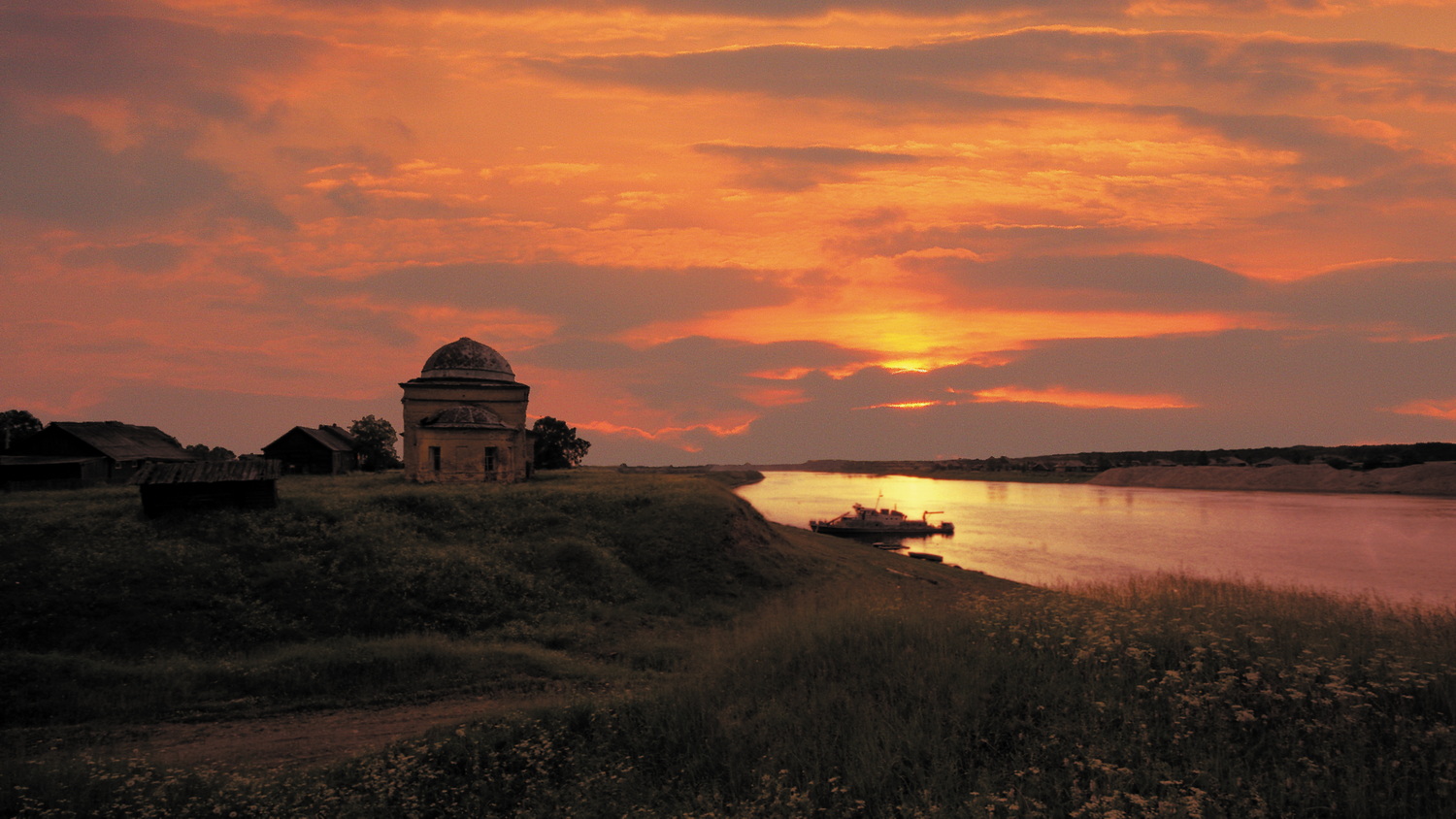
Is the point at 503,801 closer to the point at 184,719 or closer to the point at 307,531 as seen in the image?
the point at 184,719

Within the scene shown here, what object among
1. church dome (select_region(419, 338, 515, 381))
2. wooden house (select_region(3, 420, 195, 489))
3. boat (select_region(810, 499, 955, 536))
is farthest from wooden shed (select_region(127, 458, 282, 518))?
boat (select_region(810, 499, 955, 536))

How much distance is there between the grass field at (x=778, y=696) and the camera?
936 centimetres

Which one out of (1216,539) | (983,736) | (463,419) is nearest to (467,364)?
(463,419)

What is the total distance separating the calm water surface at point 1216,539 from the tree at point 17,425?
6450 centimetres

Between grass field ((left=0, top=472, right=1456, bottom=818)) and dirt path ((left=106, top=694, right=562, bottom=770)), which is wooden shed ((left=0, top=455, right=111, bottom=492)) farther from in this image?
dirt path ((left=106, top=694, right=562, bottom=770))

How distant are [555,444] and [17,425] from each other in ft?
137

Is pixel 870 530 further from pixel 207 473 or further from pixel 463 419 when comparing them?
pixel 207 473

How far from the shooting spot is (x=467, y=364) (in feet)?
162

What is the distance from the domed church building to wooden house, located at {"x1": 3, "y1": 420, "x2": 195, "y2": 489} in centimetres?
1663


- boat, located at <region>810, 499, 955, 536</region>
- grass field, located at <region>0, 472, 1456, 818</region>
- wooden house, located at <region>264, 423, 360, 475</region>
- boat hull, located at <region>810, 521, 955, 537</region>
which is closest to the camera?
grass field, located at <region>0, 472, 1456, 818</region>

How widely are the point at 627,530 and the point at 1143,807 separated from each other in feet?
84.1

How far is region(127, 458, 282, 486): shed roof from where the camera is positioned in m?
28.3

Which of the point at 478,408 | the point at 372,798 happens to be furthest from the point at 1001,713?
the point at 478,408

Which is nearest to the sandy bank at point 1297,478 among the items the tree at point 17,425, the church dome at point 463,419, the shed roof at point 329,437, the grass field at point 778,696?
the grass field at point 778,696
